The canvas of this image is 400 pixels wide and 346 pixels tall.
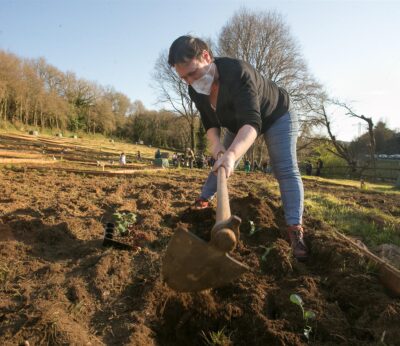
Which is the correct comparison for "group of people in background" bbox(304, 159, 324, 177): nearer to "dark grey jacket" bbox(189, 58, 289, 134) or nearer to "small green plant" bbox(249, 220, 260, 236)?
"small green plant" bbox(249, 220, 260, 236)

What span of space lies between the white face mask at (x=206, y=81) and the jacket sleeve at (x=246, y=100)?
0.19 m

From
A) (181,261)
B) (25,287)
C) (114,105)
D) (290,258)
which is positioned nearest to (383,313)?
(290,258)

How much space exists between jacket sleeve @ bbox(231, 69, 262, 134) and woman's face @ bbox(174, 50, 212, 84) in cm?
23

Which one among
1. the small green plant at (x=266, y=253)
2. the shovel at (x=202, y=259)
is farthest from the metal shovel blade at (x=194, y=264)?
the small green plant at (x=266, y=253)

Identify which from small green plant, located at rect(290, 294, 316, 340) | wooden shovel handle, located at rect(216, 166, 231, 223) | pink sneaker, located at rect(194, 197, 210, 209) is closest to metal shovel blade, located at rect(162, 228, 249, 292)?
wooden shovel handle, located at rect(216, 166, 231, 223)

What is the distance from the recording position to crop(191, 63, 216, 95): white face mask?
239cm

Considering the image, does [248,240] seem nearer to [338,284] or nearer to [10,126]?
[338,284]

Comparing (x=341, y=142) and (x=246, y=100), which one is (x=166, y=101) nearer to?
(x=341, y=142)

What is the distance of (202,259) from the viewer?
1607 millimetres

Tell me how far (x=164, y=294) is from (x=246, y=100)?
1283 mm

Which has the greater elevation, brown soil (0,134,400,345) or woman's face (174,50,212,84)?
woman's face (174,50,212,84)

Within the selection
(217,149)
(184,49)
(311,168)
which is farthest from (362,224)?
(311,168)

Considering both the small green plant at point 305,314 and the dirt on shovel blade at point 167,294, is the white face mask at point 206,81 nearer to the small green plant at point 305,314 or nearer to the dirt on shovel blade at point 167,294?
the dirt on shovel blade at point 167,294

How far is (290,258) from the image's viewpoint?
2.57 metres
